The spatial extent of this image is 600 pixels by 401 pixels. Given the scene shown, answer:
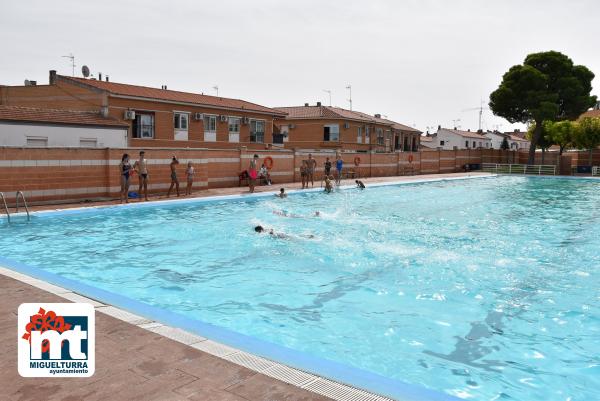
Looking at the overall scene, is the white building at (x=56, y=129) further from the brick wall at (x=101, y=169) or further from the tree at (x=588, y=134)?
the tree at (x=588, y=134)

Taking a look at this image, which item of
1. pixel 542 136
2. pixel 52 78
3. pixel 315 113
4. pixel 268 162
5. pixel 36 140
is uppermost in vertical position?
pixel 52 78

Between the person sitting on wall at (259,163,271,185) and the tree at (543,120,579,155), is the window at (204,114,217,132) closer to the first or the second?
the person sitting on wall at (259,163,271,185)

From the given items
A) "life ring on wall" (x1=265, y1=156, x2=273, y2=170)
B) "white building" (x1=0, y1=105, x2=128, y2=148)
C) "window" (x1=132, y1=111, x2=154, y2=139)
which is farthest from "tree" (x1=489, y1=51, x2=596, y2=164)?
"white building" (x1=0, y1=105, x2=128, y2=148)

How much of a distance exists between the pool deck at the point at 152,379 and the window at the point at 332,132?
4155 cm

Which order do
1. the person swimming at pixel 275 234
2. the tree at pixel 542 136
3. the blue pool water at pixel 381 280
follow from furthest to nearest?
the tree at pixel 542 136 → the person swimming at pixel 275 234 → the blue pool water at pixel 381 280

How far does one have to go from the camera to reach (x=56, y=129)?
73.3 ft

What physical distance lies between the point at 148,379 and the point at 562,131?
46.9 metres

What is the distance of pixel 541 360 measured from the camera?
5629 millimetres

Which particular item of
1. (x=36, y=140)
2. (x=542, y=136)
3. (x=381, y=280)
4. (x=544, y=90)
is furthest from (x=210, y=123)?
(x=542, y=136)

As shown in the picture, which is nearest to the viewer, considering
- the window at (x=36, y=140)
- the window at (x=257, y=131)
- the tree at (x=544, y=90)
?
the window at (x=36, y=140)

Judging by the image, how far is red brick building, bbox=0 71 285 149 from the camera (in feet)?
90.9

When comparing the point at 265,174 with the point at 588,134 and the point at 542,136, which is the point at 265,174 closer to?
the point at 588,134

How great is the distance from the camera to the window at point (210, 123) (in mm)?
32844

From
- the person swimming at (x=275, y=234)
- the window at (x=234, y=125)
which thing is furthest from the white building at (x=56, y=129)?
the person swimming at (x=275, y=234)
